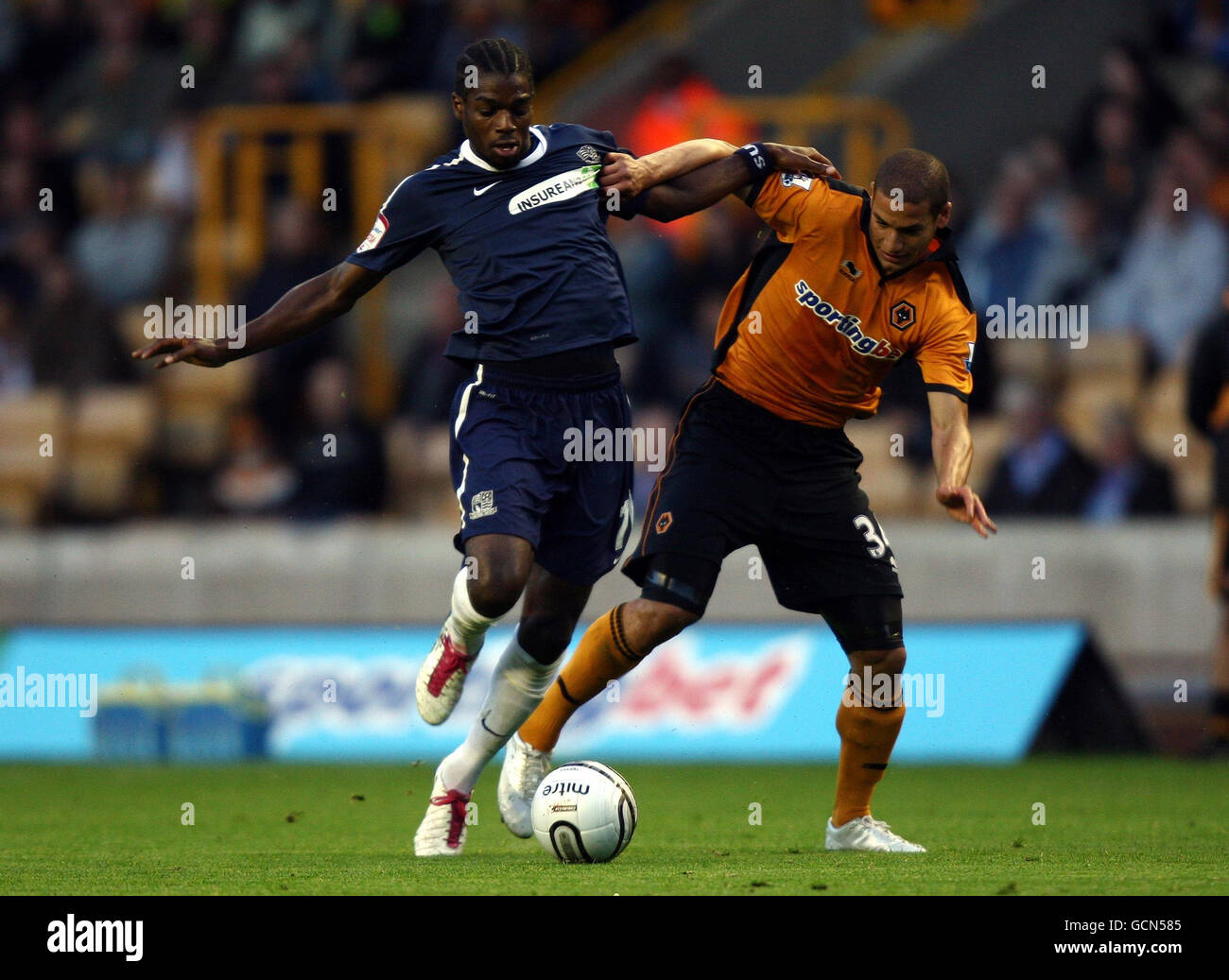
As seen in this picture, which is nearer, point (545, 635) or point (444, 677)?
point (444, 677)

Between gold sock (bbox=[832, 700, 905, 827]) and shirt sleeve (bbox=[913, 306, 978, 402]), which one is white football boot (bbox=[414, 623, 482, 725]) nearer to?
gold sock (bbox=[832, 700, 905, 827])

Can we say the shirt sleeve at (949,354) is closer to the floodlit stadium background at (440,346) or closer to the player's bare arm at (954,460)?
the player's bare arm at (954,460)

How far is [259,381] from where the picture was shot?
14.4 m

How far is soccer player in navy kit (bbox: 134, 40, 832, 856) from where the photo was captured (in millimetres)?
6914

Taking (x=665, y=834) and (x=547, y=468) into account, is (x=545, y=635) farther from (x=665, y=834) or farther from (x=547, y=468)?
(x=665, y=834)

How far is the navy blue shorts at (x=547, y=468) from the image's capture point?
22.5 feet

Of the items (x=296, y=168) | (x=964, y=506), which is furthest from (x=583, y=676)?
(x=296, y=168)

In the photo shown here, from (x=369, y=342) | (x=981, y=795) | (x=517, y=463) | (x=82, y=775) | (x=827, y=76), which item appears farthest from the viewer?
(x=827, y=76)

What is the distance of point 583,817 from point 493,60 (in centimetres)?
254

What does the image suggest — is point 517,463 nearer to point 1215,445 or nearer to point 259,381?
point 1215,445

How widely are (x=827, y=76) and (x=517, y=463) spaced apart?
10549mm

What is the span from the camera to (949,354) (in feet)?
22.2

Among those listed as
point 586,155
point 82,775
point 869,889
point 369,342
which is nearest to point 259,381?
point 369,342

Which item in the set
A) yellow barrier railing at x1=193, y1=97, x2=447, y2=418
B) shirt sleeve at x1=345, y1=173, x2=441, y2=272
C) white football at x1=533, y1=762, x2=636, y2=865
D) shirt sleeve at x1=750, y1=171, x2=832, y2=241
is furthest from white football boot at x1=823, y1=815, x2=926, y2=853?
yellow barrier railing at x1=193, y1=97, x2=447, y2=418
